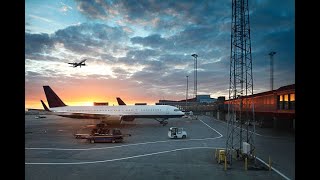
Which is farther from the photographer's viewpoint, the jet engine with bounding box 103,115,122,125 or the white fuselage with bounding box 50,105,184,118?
the white fuselage with bounding box 50,105,184,118

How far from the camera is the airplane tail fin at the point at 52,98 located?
67.4 metres

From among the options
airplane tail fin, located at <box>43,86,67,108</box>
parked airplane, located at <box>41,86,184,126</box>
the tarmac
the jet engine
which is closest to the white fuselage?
parked airplane, located at <box>41,86,184,126</box>

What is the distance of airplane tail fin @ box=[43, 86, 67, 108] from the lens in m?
67.4

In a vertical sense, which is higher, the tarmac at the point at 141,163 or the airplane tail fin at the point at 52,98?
the airplane tail fin at the point at 52,98

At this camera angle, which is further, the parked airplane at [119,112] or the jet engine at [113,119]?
the parked airplane at [119,112]

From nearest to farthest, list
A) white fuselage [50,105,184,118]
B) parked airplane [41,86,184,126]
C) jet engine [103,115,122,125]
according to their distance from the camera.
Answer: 1. jet engine [103,115,122,125]
2. parked airplane [41,86,184,126]
3. white fuselage [50,105,184,118]

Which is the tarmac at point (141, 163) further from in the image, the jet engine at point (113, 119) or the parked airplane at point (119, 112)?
the parked airplane at point (119, 112)

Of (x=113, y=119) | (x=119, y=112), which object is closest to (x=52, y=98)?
(x=119, y=112)

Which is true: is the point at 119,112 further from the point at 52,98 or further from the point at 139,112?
the point at 52,98

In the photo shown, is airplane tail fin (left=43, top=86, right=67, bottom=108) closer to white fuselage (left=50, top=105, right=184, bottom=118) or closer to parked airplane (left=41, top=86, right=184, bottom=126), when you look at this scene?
parked airplane (left=41, top=86, right=184, bottom=126)

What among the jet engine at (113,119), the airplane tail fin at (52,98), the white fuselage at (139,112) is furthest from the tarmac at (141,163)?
the airplane tail fin at (52,98)

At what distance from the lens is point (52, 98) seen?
68250mm
